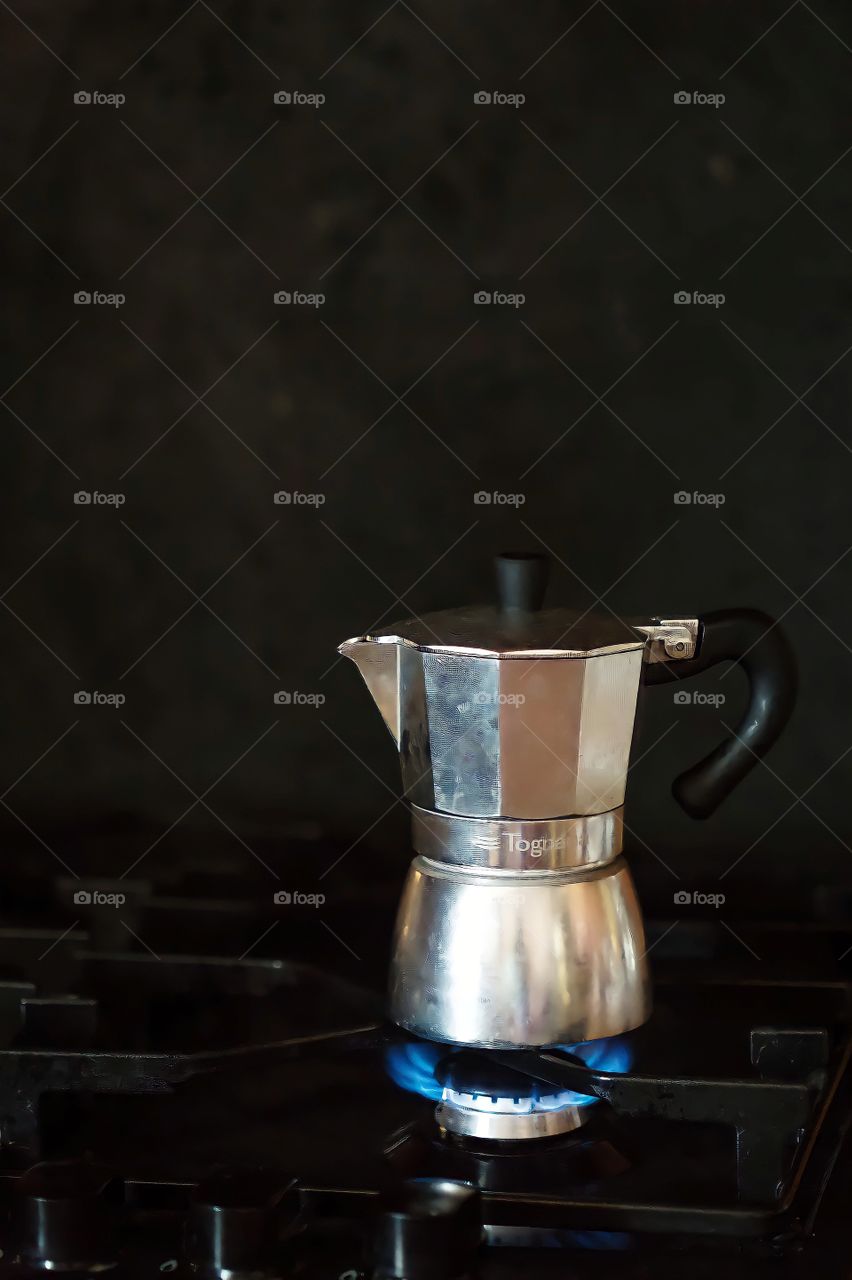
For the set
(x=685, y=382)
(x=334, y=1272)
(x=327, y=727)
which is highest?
(x=685, y=382)

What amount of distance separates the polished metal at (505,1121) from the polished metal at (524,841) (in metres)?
0.13

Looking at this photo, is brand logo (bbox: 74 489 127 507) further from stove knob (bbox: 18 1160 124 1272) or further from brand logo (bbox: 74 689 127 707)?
stove knob (bbox: 18 1160 124 1272)

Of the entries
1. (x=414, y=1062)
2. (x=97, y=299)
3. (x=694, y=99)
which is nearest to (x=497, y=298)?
(x=694, y=99)

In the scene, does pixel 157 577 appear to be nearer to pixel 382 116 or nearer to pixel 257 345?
pixel 257 345

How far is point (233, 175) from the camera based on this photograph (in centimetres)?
101

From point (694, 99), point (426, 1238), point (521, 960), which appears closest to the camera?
point (426, 1238)

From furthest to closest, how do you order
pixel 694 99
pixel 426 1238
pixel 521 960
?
1. pixel 694 99
2. pixel 521 960
3. pixel 426 1238

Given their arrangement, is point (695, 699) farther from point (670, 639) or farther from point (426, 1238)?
point (426, 1238)

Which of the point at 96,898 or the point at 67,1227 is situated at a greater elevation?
the point at 96,898

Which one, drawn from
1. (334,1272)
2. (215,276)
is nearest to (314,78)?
(215,276)

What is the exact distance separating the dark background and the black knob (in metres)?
0.24

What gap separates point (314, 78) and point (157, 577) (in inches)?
15.1

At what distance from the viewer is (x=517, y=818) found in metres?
0.74

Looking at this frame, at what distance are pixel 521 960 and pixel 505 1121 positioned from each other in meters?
0.09
